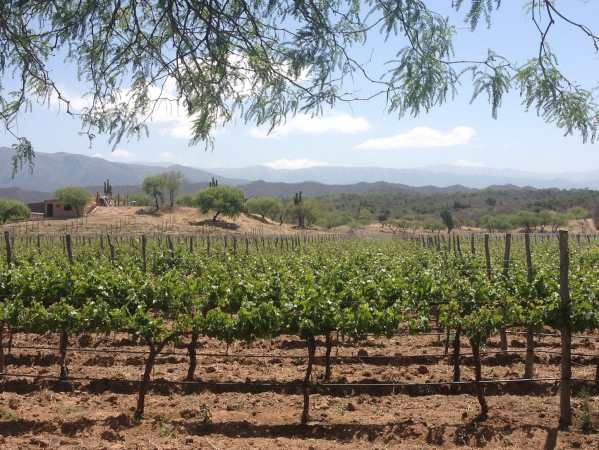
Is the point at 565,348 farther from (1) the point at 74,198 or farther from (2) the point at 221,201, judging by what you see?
(1) the point at 74,198

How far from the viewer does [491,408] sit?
273 inches

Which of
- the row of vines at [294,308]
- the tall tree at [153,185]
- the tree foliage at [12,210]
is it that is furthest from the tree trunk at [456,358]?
the tall tree at [153,185]

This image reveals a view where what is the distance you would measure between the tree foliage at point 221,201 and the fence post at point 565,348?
2084 inches

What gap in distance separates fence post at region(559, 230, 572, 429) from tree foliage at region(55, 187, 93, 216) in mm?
60152

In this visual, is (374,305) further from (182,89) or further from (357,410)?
(182,89)

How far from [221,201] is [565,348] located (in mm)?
53218

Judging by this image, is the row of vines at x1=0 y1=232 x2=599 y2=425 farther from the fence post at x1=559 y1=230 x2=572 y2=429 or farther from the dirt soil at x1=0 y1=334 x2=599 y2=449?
the dirt soil at x1=0 y1=334 x2=599 y2=449

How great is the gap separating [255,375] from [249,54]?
228 inches

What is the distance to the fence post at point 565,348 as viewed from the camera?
6.27 m

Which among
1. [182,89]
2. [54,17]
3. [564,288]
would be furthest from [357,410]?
[54,17]

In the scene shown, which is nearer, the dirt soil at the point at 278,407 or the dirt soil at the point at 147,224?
the dirt soil at the point at 278,407

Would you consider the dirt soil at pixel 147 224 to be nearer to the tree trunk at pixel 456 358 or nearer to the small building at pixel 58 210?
the small building at pixel 58 210

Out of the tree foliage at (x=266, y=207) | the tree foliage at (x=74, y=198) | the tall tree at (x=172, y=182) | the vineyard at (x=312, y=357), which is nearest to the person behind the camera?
the vineyard at (x=312, y=357)

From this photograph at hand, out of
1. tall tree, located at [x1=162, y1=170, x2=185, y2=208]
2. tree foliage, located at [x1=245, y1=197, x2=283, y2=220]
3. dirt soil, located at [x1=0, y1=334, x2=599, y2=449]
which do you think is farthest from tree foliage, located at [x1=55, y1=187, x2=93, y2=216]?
dirt soil, located at [x1=0, y1=334, x2=599, y2=449]
